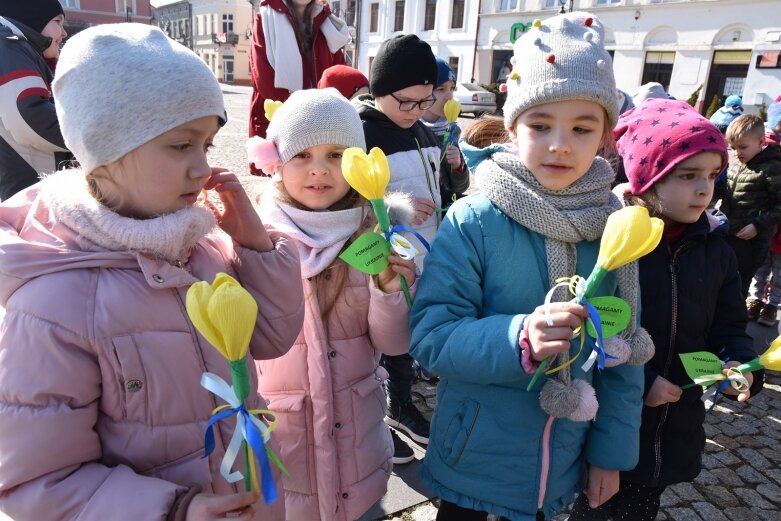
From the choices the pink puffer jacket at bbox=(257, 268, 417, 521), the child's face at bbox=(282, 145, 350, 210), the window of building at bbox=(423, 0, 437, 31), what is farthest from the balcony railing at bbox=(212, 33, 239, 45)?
the pink puffer jacket at bbox=(257, 268, 417, 521)

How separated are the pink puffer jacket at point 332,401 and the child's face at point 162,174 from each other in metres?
0.61

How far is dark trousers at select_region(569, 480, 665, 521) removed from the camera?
205 centimetres

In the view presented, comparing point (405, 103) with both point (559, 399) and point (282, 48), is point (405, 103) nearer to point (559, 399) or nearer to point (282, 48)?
point (282, 48)

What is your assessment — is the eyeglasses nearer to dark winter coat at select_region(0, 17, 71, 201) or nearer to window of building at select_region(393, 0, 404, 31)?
dark winter coat at select_region(0, 17, 71, 201)

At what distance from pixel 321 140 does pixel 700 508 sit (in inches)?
99.6

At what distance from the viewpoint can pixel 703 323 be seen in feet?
6.05

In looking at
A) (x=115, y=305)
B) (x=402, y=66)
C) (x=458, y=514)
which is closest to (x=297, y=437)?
(x=458, y=514)

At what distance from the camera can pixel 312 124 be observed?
1.80 m

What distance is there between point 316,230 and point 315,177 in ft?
0.62

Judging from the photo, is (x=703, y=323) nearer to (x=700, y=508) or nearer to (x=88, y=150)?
(x=700, y=508)

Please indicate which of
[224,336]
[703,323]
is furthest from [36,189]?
[703,323]

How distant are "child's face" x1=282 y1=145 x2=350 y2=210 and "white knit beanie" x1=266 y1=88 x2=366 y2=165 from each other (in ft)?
0.10

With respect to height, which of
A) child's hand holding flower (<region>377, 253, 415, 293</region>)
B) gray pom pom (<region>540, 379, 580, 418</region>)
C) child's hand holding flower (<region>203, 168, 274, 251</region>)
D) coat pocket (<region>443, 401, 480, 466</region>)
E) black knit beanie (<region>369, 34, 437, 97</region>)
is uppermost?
black knit beanie (<region>369, 34, 437, 97</region>)

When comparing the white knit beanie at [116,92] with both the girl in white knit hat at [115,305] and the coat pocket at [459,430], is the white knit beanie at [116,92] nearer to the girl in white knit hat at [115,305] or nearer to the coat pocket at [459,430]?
the girl in white knit hat at [115,305]
